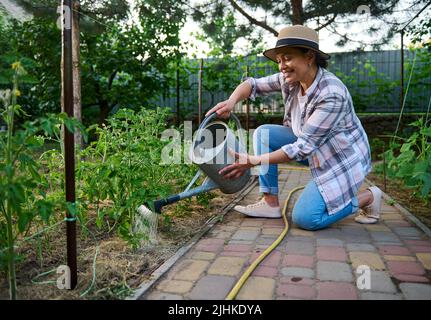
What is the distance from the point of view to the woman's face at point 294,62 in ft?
7.61

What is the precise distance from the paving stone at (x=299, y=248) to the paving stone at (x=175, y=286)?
1.98 feet

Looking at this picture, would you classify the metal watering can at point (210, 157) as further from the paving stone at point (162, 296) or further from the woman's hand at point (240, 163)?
the paving stone at point (162, 296)

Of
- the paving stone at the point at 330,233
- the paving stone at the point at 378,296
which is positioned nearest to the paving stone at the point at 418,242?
the paving stone at the point at 330,233

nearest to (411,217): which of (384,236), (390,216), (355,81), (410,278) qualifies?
(390,216)

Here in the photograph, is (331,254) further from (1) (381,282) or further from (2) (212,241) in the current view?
(2) (212,241)

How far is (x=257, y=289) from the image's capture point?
1602 millimetres

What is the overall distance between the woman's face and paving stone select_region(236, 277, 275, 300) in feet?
3.92

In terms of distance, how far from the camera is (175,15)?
537 cm

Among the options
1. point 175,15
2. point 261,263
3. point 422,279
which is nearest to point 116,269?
point 261,263

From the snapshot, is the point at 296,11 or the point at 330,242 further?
the point at 296,11

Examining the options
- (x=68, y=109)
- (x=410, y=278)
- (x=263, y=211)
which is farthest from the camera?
(x=263, y=211)

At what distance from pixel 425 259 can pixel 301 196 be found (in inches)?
29.7
